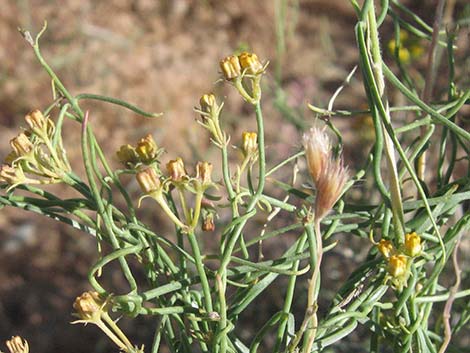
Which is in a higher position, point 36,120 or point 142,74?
point 36,120

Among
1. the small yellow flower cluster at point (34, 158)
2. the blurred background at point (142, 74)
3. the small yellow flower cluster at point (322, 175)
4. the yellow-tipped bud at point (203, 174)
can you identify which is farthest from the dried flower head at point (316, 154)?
the blurred background at point (142, 74)

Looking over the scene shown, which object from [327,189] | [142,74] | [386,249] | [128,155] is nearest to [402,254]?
[386,249]

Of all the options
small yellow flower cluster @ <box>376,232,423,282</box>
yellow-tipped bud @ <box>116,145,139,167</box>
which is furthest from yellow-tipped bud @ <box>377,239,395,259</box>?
yellow-tipped bud @ <box>116,145,139,167</box>

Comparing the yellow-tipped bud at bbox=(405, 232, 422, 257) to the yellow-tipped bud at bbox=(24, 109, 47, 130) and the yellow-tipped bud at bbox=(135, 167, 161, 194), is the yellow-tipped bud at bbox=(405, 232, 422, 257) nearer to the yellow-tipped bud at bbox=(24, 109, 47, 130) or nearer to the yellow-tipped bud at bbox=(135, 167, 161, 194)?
the yellow-tipped bud at bbox=(135, 167, 161, 194)

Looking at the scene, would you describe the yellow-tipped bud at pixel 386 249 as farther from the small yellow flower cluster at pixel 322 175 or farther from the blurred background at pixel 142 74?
the blurred background at pixel 142 74

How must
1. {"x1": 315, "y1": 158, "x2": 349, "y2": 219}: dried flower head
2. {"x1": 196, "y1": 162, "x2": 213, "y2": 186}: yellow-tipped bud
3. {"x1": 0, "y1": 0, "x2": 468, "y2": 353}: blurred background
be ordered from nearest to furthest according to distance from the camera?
{"x1": 315, "y1": 158, "x2": 349, "y2": 219}: dried flower head < {"x1": 196, "y1": 162, "x2": 213, "y2": 186}: yellow-tipped bud < {"x1": 0, "y1": 0, "x2": 468, "y2": 353}: blurred background

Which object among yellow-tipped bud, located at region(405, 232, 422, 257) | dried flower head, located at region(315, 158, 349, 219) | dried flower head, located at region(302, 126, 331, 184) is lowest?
yellow-tipped bud, located at region(405, 232, 422, 257)

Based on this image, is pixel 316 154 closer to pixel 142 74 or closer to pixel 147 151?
pixel 147 151

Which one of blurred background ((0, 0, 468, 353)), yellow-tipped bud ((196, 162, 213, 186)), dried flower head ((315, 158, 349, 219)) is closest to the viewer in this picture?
dried flower head ((315, 158, 349, 219))
